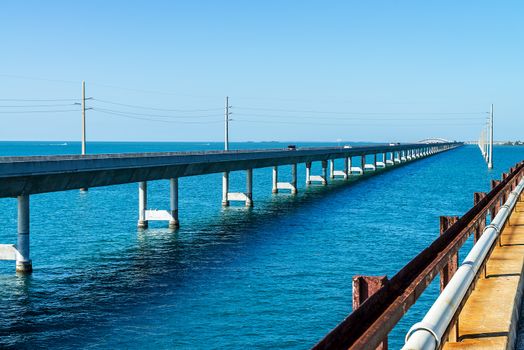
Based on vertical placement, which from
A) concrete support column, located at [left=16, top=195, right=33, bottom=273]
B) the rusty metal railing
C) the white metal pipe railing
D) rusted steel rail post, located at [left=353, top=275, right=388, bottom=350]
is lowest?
concrete support column, located at [left=16, top=195, right=33, bottom=273]

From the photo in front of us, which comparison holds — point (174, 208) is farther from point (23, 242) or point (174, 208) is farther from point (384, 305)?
point (384, 305)

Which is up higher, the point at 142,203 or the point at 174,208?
the point at 142,203

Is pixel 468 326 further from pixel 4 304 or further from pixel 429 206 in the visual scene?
pixel 429 206

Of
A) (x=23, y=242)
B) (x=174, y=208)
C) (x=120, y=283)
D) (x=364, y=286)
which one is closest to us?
(x=364, y=286)

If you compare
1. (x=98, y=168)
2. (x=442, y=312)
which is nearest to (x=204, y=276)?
(x=98, y=168)

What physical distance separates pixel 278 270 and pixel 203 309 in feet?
27.2

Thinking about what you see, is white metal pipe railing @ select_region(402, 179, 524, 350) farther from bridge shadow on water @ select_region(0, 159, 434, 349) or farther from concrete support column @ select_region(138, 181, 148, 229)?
concrete support column @ select_region(138, 181, 148, 229)

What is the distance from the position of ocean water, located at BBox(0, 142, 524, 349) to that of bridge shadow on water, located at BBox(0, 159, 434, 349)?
0.22 feet

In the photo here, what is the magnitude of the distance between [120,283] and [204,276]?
3943 millimetres

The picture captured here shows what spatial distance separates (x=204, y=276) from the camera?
30.0 metres

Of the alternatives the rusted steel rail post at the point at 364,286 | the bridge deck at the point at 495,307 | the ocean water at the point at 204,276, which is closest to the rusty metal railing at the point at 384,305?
the rusted steel rail post at the point at 364,286

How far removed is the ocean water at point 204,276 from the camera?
21.0 m

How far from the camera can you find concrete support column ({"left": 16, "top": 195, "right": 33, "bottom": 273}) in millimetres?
30250

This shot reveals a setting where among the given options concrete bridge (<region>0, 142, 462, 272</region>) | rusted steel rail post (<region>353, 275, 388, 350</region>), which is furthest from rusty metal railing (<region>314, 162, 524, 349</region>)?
concrete bridge (<region>0, 142, 462, 272</region>)
